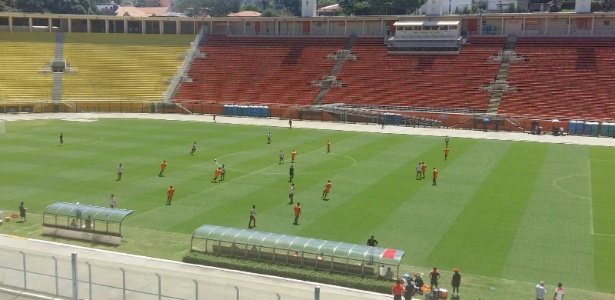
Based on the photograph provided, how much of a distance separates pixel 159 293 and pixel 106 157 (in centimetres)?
2945

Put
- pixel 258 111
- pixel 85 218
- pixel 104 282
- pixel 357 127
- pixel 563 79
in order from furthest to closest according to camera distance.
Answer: pixel 258 111
pixel 563 79
pixel 357 127
pixel 85 218
pixel 104 282

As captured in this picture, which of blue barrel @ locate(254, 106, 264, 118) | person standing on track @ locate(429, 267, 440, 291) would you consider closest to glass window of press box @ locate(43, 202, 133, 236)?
person standing on track @ locate(429, 267, 440, 291)

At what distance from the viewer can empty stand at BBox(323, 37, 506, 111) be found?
231 ft

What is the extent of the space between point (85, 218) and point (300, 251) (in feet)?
33.4

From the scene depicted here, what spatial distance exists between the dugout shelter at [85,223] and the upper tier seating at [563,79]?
1929 inches

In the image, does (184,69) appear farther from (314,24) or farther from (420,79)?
(420,79)

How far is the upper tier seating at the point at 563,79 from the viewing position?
64250 mm

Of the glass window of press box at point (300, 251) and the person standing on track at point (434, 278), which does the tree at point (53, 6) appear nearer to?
the glass window of press box at point (300, 251)

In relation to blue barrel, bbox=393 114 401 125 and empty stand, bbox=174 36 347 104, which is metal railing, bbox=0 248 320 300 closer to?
blue barrel, bbox=393 114 401 125

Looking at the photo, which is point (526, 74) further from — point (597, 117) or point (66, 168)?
point (66, 168)

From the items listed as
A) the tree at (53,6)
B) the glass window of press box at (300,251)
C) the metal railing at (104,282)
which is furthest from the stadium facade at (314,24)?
the metal railing at (104,282)

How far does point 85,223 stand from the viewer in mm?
27406

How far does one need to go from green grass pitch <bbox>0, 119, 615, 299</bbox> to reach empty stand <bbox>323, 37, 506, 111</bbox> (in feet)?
51.3

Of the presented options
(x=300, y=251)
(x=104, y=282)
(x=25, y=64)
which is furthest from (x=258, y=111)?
(x=104, y=282)
